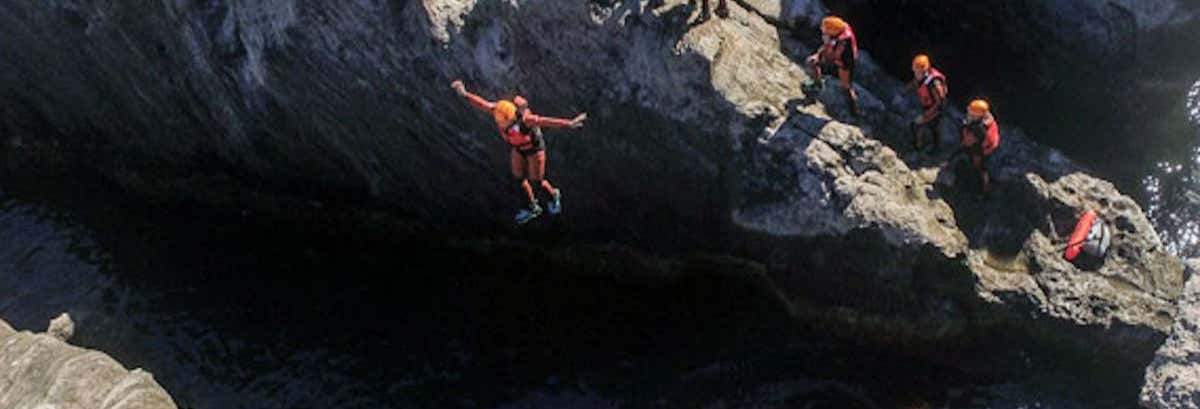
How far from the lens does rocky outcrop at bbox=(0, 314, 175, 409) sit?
2072 centimetres

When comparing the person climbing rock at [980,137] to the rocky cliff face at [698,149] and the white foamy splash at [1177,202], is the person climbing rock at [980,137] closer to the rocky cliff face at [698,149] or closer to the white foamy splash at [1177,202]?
the rocky cliff face at [698,149]

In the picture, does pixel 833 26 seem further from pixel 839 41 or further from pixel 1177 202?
pixel 1177 202

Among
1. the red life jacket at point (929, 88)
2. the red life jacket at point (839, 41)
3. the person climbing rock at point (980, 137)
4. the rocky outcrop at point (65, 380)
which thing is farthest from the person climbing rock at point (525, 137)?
the rocky outcrop at point (65, 380)

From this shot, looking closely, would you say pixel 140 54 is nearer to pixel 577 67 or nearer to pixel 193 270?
pixel 193 270

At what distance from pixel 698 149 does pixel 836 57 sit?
11.7 ft

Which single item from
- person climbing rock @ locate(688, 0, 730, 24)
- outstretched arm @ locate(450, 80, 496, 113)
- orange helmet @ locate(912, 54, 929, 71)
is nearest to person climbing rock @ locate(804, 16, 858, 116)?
orange helmet @ locate(912, 54, 929, 71)

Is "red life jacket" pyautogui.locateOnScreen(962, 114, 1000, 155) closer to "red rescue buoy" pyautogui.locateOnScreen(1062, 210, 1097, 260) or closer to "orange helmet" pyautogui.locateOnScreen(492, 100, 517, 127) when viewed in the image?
"red rescue buoy" pyautogui.locateOnScreen(1062, 210, 1097, 260)

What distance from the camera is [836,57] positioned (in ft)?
71.9

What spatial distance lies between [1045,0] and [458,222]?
15.5 m

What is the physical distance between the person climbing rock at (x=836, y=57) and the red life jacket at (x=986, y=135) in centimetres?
247

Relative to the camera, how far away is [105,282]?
2697cm

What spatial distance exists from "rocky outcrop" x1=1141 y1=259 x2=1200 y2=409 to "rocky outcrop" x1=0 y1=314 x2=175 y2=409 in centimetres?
2137

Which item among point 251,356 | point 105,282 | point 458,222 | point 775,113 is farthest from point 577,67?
point 105,282

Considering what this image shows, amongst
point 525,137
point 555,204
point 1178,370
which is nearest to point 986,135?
point 1178,370
